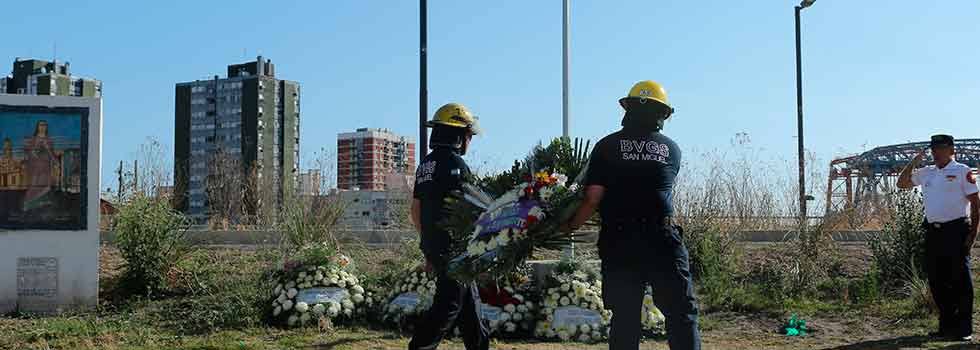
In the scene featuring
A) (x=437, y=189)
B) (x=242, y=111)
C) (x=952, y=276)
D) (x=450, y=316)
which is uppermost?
(x=242, y=111)

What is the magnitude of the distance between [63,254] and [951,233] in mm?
8158

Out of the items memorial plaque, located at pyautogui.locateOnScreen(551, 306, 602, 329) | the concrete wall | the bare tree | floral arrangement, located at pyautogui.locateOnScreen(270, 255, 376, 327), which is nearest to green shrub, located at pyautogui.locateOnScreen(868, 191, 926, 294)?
memorial plaque, located at pyautogui.locateOnScreen(551, 306, 602, 329)

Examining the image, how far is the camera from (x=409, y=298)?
8.56m

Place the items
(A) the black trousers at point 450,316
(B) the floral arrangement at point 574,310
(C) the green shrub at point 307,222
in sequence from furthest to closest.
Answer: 1. (C) the green shrub at point 307,222
2. (B) the floral arrangement at point 574,310
3. (A) the black trousers at point 450,316

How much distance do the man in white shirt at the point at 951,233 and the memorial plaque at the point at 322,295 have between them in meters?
5.10

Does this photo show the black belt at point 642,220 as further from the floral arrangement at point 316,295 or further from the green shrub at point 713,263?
the green shrub at point 713,263

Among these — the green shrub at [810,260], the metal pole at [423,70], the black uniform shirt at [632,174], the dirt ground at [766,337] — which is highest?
the metal pole at [423,70]

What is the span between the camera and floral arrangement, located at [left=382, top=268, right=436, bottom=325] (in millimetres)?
8328

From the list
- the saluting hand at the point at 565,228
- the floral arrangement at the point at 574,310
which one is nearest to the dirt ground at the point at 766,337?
the floral arrangement at the point at 574,310

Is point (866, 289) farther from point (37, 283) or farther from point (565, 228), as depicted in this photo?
point (37, 283)

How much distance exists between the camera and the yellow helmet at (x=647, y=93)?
521 centimetres

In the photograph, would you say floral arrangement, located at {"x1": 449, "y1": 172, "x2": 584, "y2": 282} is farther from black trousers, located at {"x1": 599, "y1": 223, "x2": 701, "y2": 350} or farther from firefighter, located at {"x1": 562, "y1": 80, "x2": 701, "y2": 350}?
black trousers, located at {"x1": 599, "y1": 223, "x2": 701, "y2": 350}

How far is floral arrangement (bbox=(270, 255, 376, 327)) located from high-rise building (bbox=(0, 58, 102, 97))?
77645mm

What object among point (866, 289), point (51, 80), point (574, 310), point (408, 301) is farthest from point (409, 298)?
point (51, 80)
